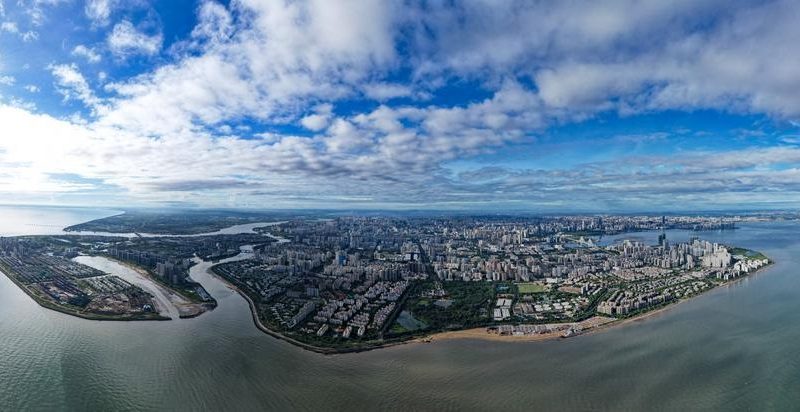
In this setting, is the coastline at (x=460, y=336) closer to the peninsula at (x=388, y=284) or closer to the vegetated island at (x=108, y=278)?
the peninsula at (x=388, y=284)

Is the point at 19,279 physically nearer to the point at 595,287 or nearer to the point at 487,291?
the point at 487,291

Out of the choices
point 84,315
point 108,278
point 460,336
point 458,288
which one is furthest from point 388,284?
point 108,278

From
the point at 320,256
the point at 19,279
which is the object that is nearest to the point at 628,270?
the point at 320,256

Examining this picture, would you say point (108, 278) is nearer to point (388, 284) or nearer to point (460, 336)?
point (388, 284)

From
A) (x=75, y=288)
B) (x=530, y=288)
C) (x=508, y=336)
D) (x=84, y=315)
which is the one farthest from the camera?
(x=530, y=288)

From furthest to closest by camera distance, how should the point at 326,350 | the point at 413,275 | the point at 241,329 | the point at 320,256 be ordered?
the point at 320,256 → the point at 413,275 → the point at 241,329 → the point at 326,350
